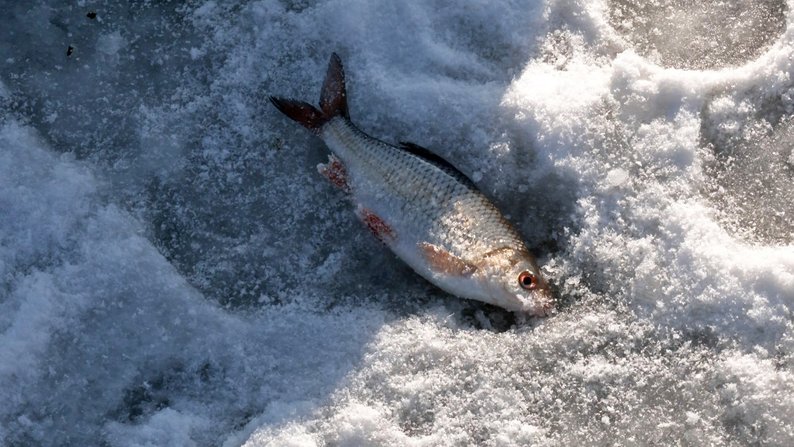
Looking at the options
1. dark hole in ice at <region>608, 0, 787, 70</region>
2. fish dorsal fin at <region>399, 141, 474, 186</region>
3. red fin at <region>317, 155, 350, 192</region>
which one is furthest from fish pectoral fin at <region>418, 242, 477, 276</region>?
dark hole in ice at <region>608, 0, 787, 70</region>

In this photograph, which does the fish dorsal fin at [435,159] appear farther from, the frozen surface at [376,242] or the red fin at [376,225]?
the red fin at [376,225]

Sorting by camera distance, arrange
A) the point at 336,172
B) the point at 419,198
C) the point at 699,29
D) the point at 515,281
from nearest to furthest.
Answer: the point at 515,281 < the point at 419,198 < the point at 336,172 < the point at 699,29

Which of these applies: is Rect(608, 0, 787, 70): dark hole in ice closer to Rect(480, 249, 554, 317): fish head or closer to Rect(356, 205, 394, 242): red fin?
Rect(480, 249, 554, 317): fish head

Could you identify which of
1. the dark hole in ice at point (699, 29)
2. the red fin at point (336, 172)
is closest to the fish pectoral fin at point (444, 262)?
the red fin at point (336, 172)

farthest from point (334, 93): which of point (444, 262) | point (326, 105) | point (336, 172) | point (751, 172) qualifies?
point (751, 172)

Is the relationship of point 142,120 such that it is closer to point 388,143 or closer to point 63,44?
point 63,44

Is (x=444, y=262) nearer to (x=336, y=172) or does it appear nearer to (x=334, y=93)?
(x=336, y=172)
